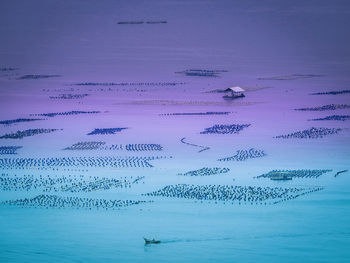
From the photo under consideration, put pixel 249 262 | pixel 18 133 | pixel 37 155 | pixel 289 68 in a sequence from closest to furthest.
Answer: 1. pixel 249 262
2. pixel 37 155
3. pixel 18 133
4. pixel 289 68

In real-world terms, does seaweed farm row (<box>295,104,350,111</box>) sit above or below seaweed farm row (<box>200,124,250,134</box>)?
above

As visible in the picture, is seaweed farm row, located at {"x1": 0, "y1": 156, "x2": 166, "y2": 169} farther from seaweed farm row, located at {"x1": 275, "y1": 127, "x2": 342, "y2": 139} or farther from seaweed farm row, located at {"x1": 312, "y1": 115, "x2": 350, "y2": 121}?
Answer: seaweed farm row, located at {"x1": 312, "y1": 115, "x2": 350, "y2": 121}


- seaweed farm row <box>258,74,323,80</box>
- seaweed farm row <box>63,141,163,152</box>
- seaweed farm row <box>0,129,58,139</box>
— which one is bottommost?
seaweed farm row <box>63,141,163,152</box>

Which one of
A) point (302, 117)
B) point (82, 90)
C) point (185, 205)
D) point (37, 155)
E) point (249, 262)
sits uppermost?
point (82, 90)

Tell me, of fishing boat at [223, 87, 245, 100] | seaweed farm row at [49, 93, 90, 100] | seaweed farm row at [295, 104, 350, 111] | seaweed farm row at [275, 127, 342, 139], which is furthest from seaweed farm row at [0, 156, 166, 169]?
seaweed farm row at [49, 93, 90, 100]

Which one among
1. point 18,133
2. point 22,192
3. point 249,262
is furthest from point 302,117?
point 249,262

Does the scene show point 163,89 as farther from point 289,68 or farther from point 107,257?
point 107,257
